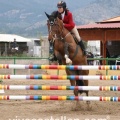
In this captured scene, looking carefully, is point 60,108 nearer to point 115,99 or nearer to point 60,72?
point 115,99

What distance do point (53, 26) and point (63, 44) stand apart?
50cm

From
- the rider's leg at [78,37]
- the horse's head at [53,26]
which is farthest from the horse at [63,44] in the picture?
the rider's leg at [78,37]

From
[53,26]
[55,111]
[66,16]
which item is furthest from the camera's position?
[66,16]

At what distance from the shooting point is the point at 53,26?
380 inches

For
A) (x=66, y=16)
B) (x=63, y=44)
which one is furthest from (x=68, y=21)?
(x=63, y=44)

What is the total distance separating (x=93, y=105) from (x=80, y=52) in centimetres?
144

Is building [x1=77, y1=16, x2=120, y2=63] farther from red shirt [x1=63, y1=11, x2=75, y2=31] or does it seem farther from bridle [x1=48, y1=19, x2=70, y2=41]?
bridle [x1=48, y1=19, x2=70, y2=41]

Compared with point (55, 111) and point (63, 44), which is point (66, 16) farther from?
point (55, 111)

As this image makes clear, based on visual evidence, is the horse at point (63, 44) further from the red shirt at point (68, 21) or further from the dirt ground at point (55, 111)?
the dirt ground at point (55, 111)

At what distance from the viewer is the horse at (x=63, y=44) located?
9641mm

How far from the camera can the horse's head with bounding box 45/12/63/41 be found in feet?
31.5

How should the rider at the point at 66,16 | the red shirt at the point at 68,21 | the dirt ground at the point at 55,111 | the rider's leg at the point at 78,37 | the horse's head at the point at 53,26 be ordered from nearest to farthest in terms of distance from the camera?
the dirt ground at the point at 55,111, the horse's head at the point at 53,26, the rider at the point at 66,16, the red shirt at the point at 68,21, the rider's leg at the point at 78,37

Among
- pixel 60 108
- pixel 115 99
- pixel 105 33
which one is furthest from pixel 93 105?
pixel 105 33

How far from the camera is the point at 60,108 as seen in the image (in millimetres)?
10391
